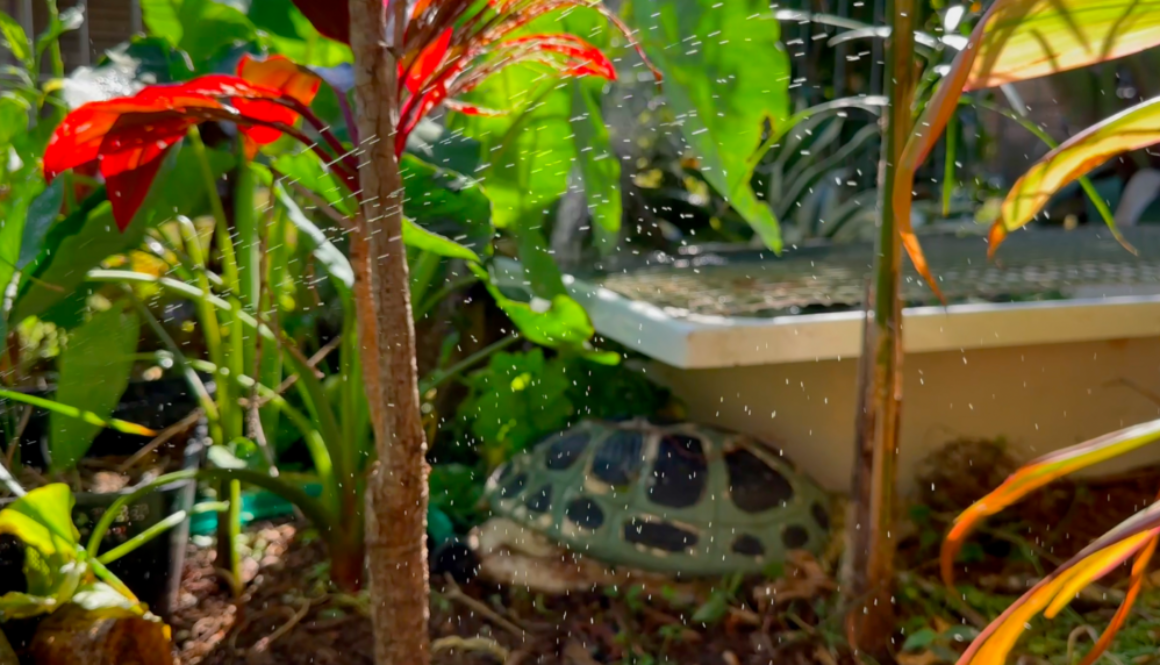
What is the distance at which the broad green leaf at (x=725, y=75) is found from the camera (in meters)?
0.65

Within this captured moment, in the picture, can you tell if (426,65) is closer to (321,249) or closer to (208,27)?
(321,249)

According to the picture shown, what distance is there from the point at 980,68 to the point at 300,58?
60 cm

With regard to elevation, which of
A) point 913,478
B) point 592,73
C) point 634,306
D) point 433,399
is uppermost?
point 592,73

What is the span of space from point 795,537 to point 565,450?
0.85 feet

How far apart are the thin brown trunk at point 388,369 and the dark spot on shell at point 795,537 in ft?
1.57

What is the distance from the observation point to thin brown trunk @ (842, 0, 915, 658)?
0.64 metres

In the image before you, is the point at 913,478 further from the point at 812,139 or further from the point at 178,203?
the point at 812,139

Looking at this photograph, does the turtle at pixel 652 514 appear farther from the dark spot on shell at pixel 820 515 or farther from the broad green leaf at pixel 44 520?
the broad green leaf at pixel 44 520

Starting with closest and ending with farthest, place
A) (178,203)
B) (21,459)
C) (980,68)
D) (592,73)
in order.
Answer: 1. (980,68)
2. (592,73)
3. (178,203)
4. (21,459)

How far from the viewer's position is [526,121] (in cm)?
75

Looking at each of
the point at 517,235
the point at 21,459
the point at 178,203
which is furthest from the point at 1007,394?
the point at 21,459

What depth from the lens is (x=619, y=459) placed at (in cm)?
92

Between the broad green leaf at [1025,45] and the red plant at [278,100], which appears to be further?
the red plant at [278,100]

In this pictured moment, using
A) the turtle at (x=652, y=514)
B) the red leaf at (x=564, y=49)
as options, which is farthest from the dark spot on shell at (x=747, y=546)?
the red leaf at (x=564, y=49)
